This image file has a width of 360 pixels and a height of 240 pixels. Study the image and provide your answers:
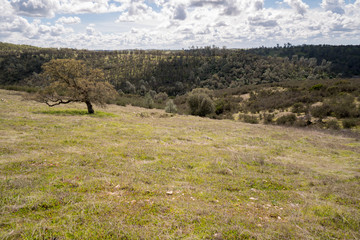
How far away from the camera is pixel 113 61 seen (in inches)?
6407

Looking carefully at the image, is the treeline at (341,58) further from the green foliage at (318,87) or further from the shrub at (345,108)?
the shrub at (345,108)

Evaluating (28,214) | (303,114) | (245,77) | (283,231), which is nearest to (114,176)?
(28,214)

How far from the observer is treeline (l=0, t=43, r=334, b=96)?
107500mm

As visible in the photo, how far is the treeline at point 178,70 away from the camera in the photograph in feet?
353

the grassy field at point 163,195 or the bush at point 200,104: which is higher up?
the grassy field at point 163,195

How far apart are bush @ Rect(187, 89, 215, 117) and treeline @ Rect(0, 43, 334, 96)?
63291 mm

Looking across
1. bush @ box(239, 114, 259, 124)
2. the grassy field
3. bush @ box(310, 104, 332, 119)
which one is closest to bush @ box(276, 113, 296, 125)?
bush @ box(310, 104, 332, 119)

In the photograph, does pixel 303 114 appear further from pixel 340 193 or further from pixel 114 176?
pixel 114 176

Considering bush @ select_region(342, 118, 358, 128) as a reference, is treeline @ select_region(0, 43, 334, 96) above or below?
above

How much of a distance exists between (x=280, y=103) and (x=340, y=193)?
40292 mm

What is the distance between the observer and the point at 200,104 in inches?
1689

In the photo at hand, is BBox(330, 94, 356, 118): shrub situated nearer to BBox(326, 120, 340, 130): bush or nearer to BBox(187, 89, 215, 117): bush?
BBox(326, 120, 340, 130): bush

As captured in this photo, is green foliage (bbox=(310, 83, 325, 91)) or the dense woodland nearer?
the dense woodland

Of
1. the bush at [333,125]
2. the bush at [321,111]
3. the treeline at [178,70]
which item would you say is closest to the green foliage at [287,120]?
the bush at [321,111]
